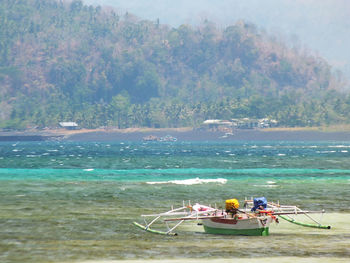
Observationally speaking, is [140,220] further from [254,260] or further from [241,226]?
[254,260]

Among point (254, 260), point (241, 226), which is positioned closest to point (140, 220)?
point (241, 226)

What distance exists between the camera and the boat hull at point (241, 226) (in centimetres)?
3662

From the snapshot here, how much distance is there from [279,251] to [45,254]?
12555mm

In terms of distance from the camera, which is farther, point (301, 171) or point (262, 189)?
point (301, 171)

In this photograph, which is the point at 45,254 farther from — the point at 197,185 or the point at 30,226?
the point at 197,185

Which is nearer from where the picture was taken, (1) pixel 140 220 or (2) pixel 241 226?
(2) pixel 241 226

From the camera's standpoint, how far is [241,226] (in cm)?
3691

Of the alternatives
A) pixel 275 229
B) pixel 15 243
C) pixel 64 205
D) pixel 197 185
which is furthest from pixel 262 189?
pixel 15 243

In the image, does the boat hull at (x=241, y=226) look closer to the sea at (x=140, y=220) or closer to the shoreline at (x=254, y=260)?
the sea at (x=140, y=220)

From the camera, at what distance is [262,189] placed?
229ft

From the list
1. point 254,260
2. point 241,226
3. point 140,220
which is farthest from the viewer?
point 140,220

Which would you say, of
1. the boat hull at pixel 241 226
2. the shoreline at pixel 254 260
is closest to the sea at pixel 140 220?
the shoreline at pixel 254 260

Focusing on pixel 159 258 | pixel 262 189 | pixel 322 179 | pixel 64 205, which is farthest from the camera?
pixel 322 179

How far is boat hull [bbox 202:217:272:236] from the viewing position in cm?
3662
